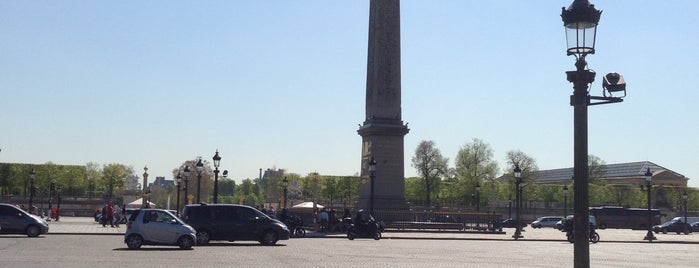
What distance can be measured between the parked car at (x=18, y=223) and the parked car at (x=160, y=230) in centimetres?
886

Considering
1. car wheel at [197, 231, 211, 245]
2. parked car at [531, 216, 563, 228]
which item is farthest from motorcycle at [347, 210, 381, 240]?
parked car at [531, 216, 563, 228]

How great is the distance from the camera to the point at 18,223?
35719 millimetres

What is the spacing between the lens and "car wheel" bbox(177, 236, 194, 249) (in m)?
28.6

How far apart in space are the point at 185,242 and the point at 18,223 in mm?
10451

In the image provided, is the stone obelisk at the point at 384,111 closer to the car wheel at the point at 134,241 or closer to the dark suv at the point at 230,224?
the dark suv at the point at 230,224

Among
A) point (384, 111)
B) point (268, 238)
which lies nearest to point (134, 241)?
point (268, 238)

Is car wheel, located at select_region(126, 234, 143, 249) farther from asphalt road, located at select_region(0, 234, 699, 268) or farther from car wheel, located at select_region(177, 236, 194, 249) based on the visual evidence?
car wheel, located at select_region(177, 236, 194, 249)

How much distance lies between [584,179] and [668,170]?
5549 inches

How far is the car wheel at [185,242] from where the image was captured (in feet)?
93.9

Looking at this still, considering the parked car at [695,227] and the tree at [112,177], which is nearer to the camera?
the parked car at [695,227]

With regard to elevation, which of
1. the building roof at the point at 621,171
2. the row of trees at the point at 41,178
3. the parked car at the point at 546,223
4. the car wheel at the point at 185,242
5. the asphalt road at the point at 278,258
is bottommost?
the asphalt road at the point at 278,258

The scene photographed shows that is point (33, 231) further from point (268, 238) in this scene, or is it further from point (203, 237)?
point (268, 238)

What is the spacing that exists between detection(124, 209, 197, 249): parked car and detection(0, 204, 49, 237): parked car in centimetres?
886

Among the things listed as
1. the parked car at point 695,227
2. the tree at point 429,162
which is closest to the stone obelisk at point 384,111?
the parked car at point 695,227
